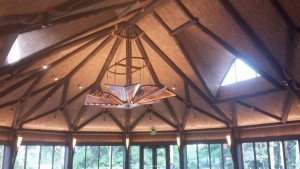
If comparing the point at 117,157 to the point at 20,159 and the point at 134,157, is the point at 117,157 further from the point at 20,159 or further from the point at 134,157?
the point at 20,159

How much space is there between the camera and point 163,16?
33.2ft

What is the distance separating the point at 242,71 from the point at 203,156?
6023 mm

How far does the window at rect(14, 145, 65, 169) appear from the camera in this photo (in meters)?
15.7

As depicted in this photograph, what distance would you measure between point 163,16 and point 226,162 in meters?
9.15

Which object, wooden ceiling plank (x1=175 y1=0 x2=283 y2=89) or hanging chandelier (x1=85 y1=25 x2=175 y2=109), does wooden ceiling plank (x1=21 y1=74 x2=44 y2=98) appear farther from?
wooden ceiling plank (x1=175 y1=0 x2=283 y2=89)

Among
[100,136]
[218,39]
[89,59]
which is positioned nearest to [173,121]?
[100,136]

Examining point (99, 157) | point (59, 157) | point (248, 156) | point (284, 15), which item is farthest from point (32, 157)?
point (284, 15)

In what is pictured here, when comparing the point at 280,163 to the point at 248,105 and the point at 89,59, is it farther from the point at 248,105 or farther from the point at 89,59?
the point at 89,59

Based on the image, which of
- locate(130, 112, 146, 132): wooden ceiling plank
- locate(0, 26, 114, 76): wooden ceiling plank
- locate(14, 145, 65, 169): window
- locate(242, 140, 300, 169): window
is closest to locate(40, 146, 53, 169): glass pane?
locate(14, 145, 65, 169): window

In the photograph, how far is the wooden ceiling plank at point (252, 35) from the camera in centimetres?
825

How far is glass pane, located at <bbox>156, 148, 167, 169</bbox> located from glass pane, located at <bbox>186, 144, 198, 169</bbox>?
1433 mm

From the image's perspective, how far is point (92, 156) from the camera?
57.5ft

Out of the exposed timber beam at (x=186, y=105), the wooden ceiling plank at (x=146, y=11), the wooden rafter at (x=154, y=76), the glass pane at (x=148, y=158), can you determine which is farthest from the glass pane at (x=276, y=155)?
the wooden ceiling plank at (x=146, y=11)

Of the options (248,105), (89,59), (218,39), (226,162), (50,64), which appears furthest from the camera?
(226,162)
